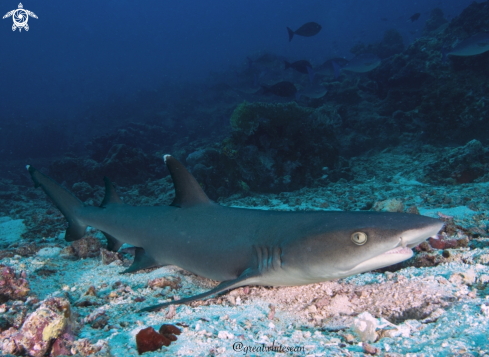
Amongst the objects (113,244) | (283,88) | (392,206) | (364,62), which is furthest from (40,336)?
(364,62)

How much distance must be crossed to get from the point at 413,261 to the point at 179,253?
233cm

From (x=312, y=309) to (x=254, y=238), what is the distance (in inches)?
28.6

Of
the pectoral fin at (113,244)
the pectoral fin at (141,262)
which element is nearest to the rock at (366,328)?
the pectoral fin at (141,262)

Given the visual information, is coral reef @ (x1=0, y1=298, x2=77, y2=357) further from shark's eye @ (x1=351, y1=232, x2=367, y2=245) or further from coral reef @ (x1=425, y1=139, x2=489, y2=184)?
coral reef @ (x1=425, y1=139, x2=489, y2=184)

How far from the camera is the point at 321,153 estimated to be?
24.7 ft

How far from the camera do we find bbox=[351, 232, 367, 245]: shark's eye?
179 cm

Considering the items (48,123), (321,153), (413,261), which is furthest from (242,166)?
(48,123)

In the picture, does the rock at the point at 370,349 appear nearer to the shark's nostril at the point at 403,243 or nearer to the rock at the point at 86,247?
the shark's nostril at the point at 403,243

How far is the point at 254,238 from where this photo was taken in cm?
242

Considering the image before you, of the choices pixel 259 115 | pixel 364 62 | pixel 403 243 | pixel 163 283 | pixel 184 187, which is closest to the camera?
pixel 403 243

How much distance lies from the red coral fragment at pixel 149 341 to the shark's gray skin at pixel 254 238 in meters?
0.53

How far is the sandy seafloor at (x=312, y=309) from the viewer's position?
56.8 inches

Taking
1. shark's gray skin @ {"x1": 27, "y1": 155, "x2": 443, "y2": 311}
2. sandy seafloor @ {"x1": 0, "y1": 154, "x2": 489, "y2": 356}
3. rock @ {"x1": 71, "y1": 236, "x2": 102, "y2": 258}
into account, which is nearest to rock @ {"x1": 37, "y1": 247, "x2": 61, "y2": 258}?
rock @ {"x1": 71, "y1": 236, "x2": 102, "y2": 258}

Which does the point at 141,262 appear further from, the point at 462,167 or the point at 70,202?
the point at 462,167
